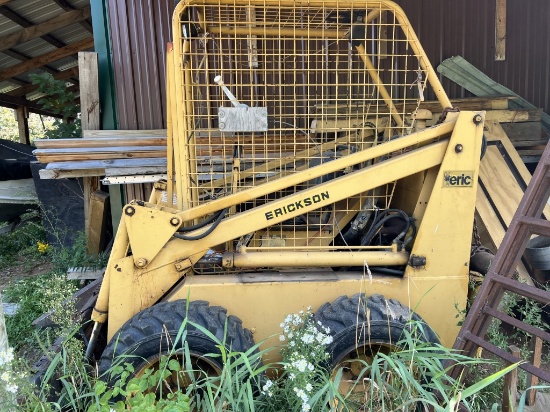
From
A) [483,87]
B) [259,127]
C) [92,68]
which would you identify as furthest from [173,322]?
[483,87]

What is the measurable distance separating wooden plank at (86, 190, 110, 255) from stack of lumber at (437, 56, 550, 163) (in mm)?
4896

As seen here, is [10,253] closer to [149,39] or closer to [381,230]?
[149,39]

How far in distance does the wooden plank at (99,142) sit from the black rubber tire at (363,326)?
3408 millimetres

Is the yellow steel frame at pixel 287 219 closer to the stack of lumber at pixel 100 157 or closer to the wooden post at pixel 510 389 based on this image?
the wooden post at pixel 510 389

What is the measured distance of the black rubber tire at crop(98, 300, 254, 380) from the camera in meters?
2.34

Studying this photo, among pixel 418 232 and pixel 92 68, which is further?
pixel 92 68

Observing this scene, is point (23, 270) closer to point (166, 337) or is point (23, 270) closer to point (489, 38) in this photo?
point (166, 337)

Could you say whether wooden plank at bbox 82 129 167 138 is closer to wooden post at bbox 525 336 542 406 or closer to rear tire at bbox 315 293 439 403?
rear tire at bbox 315 293 439 403

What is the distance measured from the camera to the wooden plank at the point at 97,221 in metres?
5.56

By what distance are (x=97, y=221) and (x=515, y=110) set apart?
17.1 feet

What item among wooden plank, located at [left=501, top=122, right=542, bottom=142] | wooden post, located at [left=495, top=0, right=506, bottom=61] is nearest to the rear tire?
wooden plank, located at [left=501, top=122, right=542, bottom=142]

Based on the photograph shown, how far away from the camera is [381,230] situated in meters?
2.98

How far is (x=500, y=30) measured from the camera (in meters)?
5.81

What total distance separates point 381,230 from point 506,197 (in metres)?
1.91
